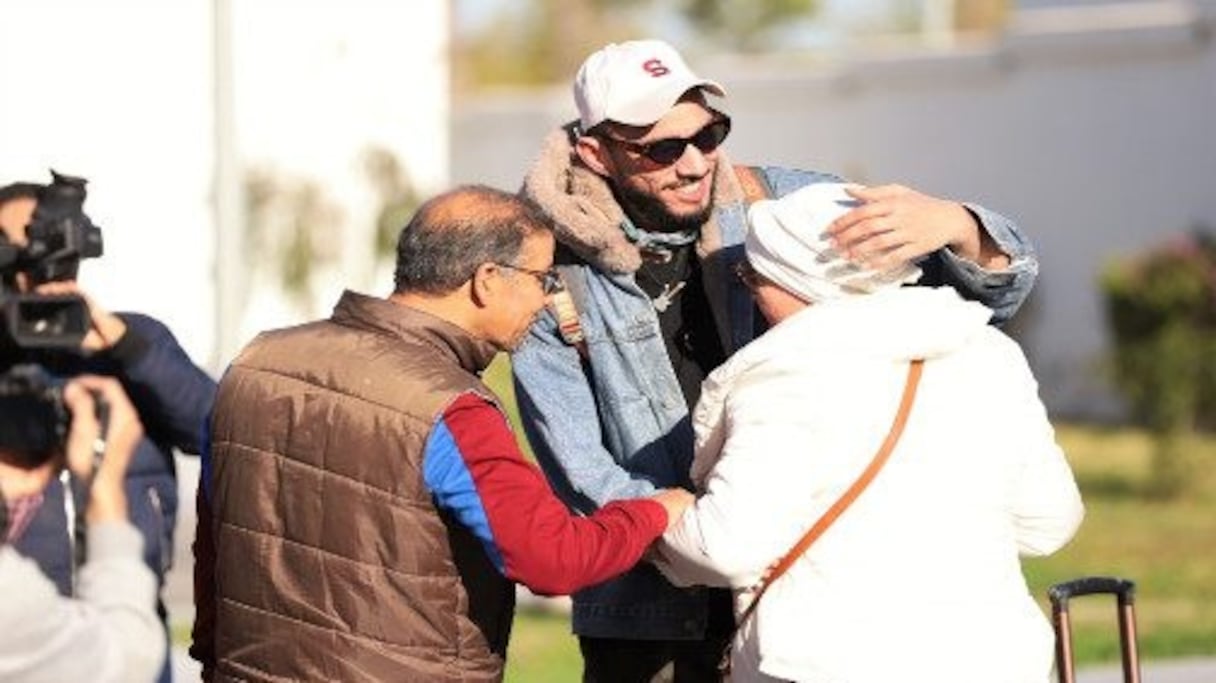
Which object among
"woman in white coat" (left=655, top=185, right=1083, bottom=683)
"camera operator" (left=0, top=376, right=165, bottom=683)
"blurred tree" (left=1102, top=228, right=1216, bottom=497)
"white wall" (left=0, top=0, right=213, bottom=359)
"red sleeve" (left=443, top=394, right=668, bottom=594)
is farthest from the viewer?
"white wall" (left=0, top=0, right=213, bottom=359)

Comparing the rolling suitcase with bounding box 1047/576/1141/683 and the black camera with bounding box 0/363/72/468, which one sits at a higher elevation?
the black camera with bounding box 0/363/72/468

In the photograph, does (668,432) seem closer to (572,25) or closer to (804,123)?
(804,123)

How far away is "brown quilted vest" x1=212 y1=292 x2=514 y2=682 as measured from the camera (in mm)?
5230

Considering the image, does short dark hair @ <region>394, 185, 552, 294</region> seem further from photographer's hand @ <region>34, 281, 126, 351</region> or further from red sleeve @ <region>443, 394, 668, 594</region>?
photographer's hand @ <region>34, 281, 126, 351</region>

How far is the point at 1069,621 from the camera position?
6.19 metres

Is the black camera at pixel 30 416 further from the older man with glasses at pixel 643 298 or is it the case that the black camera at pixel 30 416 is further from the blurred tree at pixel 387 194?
the blurred tree at pixel 387 194

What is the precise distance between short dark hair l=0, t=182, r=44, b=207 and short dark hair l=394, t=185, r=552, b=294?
71cm

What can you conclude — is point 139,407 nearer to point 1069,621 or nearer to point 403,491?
point 403,491

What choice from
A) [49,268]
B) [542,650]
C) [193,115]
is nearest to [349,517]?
[49,268]

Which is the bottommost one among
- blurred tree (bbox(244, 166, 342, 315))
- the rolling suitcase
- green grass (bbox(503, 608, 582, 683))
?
green grass (bbox(503, 608, 582, 683))


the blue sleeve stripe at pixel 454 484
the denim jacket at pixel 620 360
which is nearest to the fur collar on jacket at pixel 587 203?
the denim jacket at pixel 620 360

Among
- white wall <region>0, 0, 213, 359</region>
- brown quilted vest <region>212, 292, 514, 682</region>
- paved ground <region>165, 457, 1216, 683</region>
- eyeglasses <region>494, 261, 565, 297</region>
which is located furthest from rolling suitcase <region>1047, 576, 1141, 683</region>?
white wall <region>0, 0, 213, 359</region>

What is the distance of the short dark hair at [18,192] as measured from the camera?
18.8 feet

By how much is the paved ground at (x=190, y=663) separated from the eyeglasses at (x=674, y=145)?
151 inches
